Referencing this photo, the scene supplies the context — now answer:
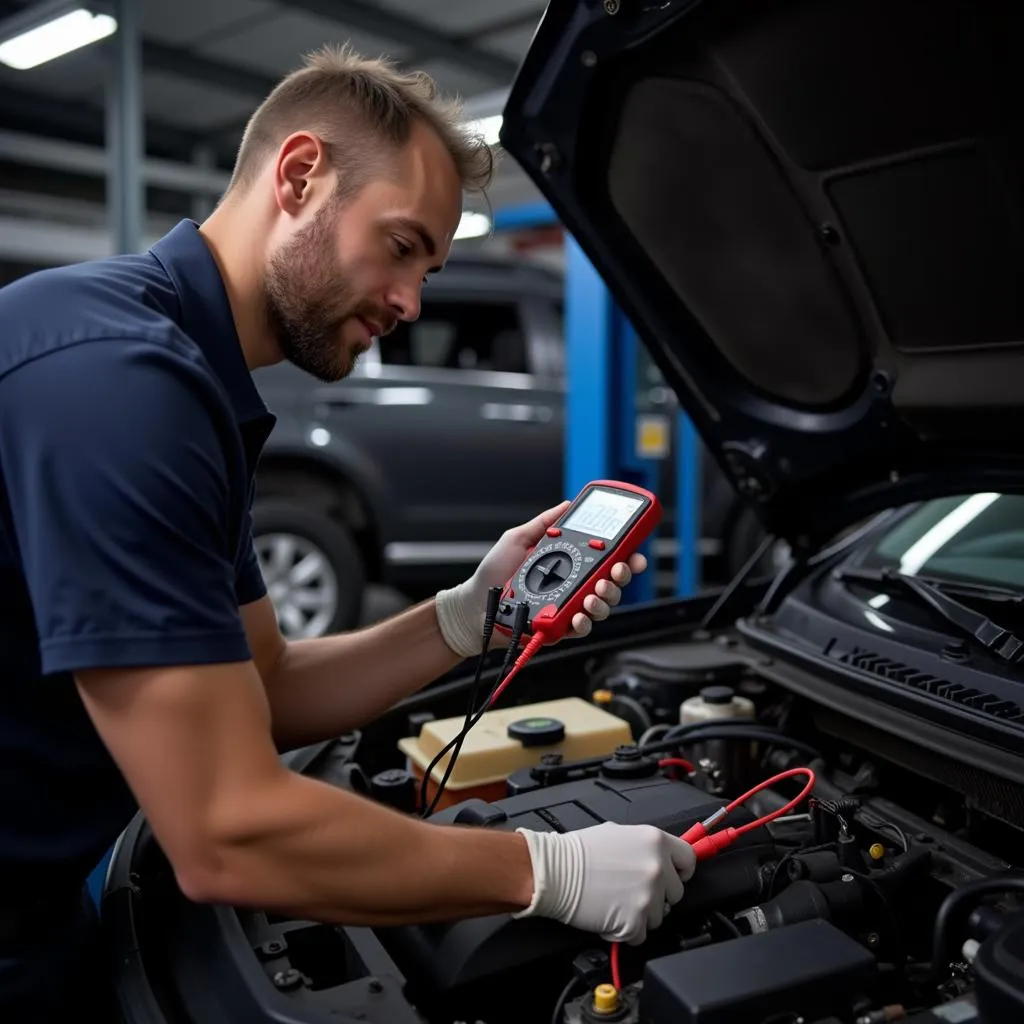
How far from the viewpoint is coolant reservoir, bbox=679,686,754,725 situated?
1740 millimetres

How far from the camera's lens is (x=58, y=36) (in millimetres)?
5160

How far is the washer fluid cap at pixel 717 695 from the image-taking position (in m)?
1.75

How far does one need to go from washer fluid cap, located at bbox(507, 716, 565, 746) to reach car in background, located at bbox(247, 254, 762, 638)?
9.49 ft

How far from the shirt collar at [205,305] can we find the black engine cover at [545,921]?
637mm

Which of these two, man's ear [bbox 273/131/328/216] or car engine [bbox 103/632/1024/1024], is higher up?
man's ear [bbox 273/131/328/216]

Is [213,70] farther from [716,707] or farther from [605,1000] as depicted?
[605,1000]

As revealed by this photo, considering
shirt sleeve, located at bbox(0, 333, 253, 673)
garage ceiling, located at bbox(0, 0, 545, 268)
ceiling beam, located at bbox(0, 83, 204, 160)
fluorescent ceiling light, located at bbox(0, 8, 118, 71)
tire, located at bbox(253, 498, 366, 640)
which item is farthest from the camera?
ceiling beam, located at bbox(0, 83, 204, 160)

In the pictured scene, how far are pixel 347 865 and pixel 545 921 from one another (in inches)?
10.3

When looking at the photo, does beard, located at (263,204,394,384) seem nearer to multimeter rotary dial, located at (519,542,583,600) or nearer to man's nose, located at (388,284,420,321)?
man's nose, located at (388,284,420,321)

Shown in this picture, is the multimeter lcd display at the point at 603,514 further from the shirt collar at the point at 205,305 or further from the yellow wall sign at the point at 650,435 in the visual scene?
the yellow wall sign at the point at 650,435

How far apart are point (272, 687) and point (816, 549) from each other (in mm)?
1087

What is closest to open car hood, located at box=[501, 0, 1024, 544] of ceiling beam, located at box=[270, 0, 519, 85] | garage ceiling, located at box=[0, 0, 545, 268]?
garage ceiling, located at box=[0, 0, 545, 268]

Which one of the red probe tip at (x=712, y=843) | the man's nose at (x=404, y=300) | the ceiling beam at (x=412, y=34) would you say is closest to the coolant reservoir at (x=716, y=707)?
the red probe tip at (x=712, y=843)

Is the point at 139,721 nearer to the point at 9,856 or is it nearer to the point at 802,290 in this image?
the point at 9,856
